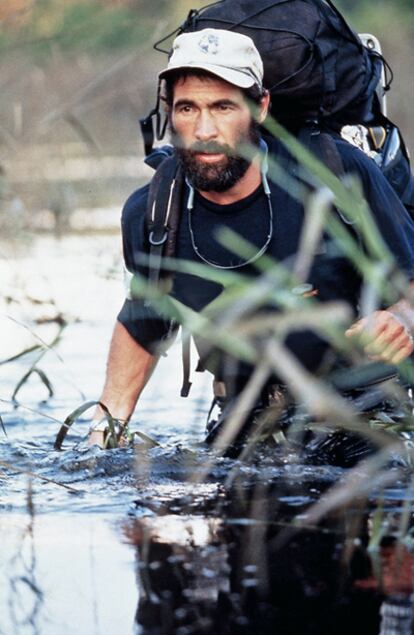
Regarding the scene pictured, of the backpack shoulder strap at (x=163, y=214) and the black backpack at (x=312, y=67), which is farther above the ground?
the black backpack at (x=312, y=67)

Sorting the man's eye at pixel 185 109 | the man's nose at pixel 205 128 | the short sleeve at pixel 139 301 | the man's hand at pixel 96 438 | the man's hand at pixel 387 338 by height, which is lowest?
the man's hand at pixel 96 438

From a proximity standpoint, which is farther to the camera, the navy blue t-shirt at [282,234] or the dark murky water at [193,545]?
the navy blue t-shirt at [282,234]

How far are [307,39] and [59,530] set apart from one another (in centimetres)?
179

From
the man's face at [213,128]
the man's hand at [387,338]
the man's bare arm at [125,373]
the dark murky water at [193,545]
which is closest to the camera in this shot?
the dark murky water at [193,545]

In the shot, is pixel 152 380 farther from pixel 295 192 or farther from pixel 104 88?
pixel 104 88

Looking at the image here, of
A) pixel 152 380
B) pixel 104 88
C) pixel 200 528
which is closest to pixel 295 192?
pixel 200 528

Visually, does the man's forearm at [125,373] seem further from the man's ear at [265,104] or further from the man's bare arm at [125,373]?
the man's ear at [265,104]

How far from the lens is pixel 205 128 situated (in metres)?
5.11

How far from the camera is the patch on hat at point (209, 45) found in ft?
16.8

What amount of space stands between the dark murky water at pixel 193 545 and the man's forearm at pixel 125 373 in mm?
246

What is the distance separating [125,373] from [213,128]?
3.19 feet

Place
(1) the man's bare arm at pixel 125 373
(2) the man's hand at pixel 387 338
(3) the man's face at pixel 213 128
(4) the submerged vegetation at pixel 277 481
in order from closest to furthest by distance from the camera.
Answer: (4) the submerged vegetation at pixel 277 481
(2) the man's hand at pixel 387 338
(3) the man's face at pixel 213 128
(1) the man's bare arm at pixel 125 373

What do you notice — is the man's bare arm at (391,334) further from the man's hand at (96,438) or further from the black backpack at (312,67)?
the man's hand at (96,438)

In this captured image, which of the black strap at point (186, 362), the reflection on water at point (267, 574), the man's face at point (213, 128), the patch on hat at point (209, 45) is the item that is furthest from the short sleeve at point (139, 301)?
the reflection on water at point (267, 574)
